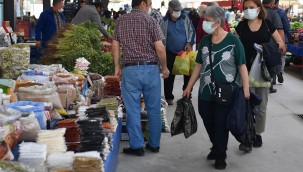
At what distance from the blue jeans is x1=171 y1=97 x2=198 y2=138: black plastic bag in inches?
13.4

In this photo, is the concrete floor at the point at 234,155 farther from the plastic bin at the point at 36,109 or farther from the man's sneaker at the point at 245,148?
the plastic bin at the point at 36,109

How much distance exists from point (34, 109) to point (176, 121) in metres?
2.01

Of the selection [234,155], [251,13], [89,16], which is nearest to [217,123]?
[234,155]

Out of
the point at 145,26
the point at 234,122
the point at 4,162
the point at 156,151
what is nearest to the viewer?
the point at 4,162

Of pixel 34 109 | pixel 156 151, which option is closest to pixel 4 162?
pixel 34 109

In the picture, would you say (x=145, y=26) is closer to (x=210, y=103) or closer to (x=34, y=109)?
(x=210, y=103)

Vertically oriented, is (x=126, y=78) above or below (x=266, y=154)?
above

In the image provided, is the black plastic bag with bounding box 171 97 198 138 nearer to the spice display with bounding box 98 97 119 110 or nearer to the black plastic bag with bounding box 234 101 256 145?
the black plastic bag with bounding box 234 101 256 145

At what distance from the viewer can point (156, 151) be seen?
6156mm

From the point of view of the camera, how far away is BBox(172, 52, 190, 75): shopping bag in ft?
29.1

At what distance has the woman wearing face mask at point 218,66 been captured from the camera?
521cm

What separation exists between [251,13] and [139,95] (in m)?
1.64

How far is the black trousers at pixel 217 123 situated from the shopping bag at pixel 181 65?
335 centimetres

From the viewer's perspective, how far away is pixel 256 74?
19.7 ft
